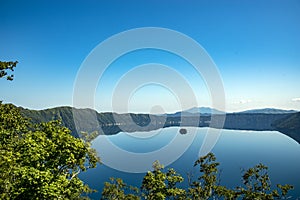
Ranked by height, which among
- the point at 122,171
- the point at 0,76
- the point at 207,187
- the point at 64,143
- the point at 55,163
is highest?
the point at 0,76

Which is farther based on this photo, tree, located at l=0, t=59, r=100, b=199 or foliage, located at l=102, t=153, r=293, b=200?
foliage, located at l=102, t=153, r=293, b=200

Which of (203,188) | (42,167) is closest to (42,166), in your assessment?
(42,167)

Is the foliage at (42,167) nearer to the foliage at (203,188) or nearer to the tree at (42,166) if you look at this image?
the tree at (42,166)

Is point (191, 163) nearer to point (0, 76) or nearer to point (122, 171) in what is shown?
point (122, 171)

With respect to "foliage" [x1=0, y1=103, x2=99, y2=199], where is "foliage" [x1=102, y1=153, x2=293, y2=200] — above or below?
below

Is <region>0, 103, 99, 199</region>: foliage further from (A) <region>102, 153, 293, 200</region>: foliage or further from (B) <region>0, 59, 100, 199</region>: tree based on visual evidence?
(A) <region>102, 153, 293, 200</region>: foliage

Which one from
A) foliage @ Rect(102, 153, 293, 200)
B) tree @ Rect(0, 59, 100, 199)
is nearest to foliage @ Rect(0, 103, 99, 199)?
tree @ Rect(0, 59, 100, 199)

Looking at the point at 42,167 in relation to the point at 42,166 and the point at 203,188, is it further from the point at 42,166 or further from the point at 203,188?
the point at 203,188

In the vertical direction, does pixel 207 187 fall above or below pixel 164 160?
above

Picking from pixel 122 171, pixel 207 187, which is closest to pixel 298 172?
pixel 122 171

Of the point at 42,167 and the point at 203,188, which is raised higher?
the point at 42,167

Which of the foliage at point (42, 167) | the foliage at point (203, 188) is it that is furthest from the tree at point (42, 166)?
the foliage at point (203, 188)
